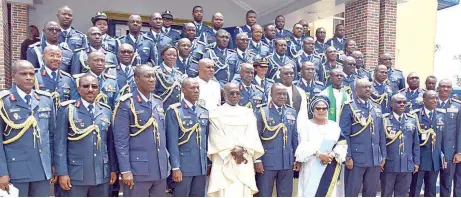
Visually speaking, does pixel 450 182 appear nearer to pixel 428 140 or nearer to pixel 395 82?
pixel 428 140

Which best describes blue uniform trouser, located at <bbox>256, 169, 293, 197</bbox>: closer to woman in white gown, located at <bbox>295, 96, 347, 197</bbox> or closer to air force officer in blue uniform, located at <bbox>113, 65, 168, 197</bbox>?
woman in white gown, located at <bbox>295, 96, 347, 197</bbox>

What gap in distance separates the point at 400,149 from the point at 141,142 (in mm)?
3483

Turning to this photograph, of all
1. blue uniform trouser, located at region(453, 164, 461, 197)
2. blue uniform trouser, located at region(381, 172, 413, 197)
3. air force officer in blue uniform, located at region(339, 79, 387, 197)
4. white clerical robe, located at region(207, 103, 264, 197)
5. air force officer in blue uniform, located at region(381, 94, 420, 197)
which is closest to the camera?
white clerical robe, located at region(207, 103, 264, 197)

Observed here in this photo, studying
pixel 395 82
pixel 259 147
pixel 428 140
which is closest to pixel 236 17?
pixel 395 82

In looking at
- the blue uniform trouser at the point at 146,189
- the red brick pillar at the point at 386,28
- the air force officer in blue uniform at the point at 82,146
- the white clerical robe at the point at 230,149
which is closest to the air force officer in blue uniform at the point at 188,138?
the white clerical robe at the point at 230,149

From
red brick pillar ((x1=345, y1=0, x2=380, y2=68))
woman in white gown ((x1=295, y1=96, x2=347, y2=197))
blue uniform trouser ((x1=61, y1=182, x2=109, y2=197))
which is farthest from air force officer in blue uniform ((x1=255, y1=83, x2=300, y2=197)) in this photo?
red brick pillar ((x1=345, y1=0, x2=380, y2=68))

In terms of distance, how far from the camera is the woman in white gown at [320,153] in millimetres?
5391

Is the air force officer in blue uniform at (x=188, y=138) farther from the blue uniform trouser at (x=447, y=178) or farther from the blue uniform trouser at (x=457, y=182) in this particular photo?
the blue uniform trouser at (x=457, y=182)

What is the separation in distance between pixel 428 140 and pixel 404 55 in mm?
11559

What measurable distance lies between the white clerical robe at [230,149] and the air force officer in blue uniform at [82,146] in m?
1.17

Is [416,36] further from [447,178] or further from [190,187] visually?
[190,187]

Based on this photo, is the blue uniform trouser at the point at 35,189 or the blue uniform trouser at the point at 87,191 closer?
the blue uniform trouser at the point at 35,189

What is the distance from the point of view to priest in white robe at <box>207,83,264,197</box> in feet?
16.6

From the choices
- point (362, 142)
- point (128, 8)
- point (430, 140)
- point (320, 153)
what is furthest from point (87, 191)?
point (128, 8)
